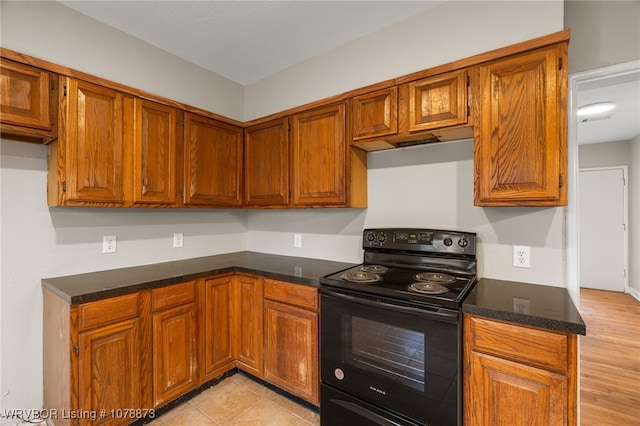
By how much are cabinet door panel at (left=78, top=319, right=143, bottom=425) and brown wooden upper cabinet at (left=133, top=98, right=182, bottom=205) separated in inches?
33.6

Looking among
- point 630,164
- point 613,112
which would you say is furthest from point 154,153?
point 630,164

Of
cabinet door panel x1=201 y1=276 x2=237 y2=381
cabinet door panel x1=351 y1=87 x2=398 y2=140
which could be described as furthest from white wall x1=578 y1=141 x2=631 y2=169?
cabinet door panel x1=201 y1=276 x2=237 y2=381

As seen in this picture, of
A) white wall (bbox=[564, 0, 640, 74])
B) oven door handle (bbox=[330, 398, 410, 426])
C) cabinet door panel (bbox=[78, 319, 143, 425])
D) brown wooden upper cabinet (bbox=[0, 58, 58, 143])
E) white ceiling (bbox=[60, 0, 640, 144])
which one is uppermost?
white ceiling (bbox=[60, 0, 640, 144])

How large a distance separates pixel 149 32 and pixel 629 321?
6072 millimetres

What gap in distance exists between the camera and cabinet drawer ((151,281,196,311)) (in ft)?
6.27

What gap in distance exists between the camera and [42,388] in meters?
1.90

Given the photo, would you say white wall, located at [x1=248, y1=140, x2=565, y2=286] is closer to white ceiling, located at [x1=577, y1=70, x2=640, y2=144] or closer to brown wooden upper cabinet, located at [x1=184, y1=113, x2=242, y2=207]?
brown wooden upper cabinet, located at [x1=184, y1=113, x2=242, y2=207]

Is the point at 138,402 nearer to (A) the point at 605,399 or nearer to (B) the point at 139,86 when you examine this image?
(B) the point at 139,86

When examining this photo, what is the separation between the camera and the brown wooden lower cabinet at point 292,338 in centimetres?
194

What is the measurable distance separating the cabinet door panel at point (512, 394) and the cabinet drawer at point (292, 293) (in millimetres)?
936

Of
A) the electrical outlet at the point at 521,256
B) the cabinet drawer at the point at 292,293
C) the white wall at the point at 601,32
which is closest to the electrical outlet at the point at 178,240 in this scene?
the cabinet drawer at the point at 292,293

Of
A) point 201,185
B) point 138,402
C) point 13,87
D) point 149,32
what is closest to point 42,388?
point 138,402

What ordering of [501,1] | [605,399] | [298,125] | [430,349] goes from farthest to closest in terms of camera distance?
[298,125] → [605,399] → [501,1] → [430,349]

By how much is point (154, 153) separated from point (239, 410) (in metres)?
1.89
